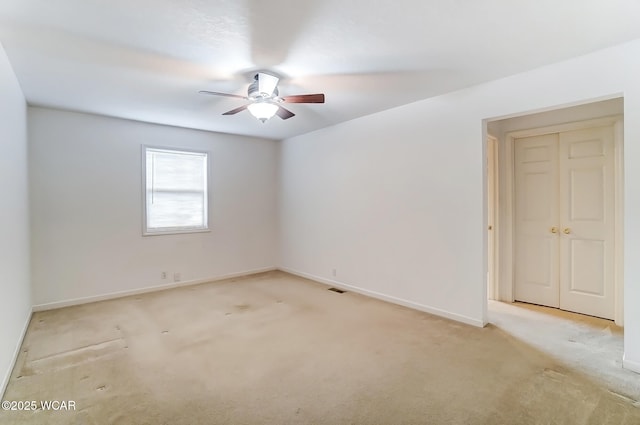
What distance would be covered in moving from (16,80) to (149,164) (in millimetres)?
1898

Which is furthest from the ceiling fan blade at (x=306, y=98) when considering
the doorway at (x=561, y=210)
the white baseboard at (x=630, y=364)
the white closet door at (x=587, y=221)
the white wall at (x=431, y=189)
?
the white baseboard at (x=630, y=364)

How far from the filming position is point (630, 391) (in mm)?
2182

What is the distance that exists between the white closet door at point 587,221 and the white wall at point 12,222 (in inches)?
215

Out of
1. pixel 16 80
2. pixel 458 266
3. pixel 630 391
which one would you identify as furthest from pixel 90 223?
pixel 630 391

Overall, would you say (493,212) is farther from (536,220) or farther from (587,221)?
(587,221)

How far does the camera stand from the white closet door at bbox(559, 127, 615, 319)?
138 inches

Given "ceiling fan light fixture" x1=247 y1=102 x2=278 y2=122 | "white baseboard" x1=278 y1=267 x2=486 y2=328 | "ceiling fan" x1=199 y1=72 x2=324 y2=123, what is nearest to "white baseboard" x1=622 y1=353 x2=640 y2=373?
"white baseboard" x1=278 y1=267 x2=486 y2=328

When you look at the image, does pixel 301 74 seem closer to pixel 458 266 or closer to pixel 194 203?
pixel 458 266

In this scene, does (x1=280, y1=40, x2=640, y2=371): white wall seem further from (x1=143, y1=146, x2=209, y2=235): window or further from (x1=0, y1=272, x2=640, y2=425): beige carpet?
(x1=143, y1=146, x2=209, y2=235): window

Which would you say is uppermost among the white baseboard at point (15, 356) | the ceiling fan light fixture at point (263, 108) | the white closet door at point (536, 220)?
the ceiling fan light fixture at point (263, 108)

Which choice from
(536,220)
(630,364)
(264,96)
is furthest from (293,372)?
(536,220)

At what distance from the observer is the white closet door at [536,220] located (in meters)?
3.92

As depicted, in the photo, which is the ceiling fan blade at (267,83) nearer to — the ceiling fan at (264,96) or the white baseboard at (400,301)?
the ceiling fan at (264,96)

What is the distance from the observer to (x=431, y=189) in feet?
12.3
